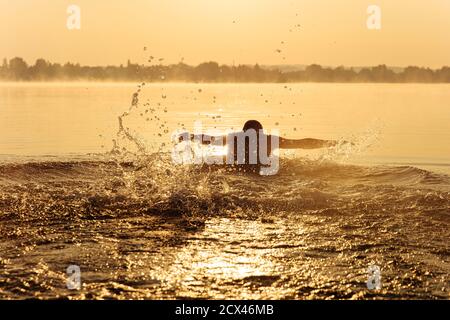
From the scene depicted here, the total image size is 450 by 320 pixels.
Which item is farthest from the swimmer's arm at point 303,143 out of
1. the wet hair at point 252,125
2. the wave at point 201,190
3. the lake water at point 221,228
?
the wet hair at point 252,125

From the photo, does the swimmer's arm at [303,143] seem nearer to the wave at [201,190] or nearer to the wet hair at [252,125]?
the wave at [201,190]

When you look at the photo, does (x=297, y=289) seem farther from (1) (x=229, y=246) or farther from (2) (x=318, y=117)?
(2) (x=318, y=117)

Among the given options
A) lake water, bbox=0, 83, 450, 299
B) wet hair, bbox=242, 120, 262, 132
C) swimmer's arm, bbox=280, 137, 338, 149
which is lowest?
lake water, bbox=0, 83, 450, 299

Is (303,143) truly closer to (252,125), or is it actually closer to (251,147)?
(251,147)

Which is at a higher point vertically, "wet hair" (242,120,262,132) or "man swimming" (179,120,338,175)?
"wet hair" (242,120,262,132)

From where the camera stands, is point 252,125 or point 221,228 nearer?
point 221,228

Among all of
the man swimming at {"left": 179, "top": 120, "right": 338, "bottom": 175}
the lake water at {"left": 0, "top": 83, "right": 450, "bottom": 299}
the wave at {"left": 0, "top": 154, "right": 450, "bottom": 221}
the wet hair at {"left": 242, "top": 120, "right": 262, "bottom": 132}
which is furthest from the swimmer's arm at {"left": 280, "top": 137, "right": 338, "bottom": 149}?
the wet hair at {"left": 242, "top": 120, "right": 262, "bottom": 132}

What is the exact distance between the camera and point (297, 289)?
289 inches

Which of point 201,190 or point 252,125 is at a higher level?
point 252,125

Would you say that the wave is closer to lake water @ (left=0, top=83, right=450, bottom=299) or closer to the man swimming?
lake water @ (left=0, top=83, right=450, bottom=299)

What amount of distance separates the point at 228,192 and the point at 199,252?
4.26 meters

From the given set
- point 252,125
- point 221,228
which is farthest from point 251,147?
point 221,228

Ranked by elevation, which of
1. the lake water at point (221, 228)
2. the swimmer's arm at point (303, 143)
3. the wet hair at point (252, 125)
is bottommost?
the lake water at point (221, 228)

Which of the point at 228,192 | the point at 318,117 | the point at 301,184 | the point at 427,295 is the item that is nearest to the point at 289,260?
the point at 427,295
